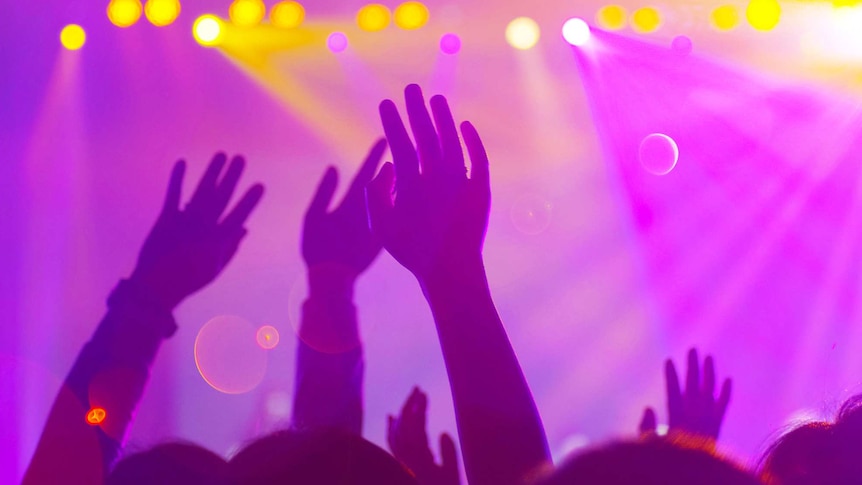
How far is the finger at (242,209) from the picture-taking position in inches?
39.9

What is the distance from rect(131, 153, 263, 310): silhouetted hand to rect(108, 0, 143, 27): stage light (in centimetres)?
181

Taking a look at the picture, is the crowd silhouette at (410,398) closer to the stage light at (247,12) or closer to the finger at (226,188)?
the finger at (226,188)

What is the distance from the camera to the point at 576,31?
257 centimetres

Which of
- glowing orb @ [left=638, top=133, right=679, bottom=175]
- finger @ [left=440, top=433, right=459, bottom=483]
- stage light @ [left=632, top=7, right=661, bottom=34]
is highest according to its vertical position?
stage light @ [left=632, top=7, right=661, bottom=34]

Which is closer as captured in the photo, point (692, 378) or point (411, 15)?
point (692, 378)

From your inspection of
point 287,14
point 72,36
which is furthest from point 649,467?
point 72,36

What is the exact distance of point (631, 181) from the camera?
107 inches

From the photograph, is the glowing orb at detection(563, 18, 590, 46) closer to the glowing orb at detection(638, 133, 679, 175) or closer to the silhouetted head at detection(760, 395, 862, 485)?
the glowing orb at detection(638, 133, 679, 175)

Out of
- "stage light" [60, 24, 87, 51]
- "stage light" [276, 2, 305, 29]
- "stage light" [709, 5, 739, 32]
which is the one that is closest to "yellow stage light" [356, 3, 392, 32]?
"stage light" [276, 2, 305, 29]

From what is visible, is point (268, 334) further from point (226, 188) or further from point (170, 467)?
point (170, 467)

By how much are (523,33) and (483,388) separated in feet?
7.10

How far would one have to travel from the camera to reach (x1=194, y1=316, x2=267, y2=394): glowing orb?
8.50ft

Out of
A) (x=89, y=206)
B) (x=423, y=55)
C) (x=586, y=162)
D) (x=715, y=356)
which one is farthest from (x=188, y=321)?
(x=715, y=356)

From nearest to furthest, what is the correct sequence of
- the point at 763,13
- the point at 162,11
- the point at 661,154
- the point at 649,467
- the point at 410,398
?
the point at 649,467
the point at 410,398
the point at 763,13
the point at 162,11
the point at 661,154
